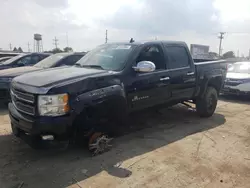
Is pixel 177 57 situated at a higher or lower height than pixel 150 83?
higher

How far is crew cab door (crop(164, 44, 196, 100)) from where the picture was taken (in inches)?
227

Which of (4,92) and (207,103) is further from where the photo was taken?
(4,92)

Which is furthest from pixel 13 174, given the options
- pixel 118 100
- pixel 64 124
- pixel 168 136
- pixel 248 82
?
pixel 248 82

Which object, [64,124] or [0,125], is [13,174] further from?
[0,125]

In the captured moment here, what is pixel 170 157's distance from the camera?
4418 mm

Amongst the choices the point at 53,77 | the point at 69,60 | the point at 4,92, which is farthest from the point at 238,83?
the point at 4,92

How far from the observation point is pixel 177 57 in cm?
603

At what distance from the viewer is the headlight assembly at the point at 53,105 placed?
3.74 meters

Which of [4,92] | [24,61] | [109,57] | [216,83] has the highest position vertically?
[109,57]

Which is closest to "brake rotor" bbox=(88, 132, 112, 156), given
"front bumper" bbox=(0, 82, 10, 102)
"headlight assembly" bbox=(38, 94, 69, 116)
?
"headlight assembly" bbox=(38, 94, 69, 116)

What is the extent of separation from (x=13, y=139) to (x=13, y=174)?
1.48m

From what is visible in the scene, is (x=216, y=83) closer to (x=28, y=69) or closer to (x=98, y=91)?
(x=98, y=91)

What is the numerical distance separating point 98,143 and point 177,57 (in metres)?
2.83

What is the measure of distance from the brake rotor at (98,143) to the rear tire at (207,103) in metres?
3.32
